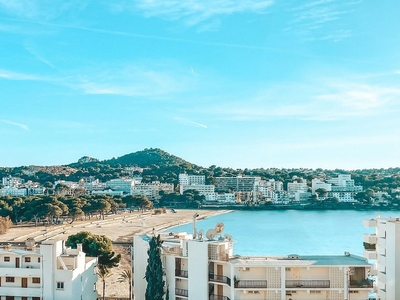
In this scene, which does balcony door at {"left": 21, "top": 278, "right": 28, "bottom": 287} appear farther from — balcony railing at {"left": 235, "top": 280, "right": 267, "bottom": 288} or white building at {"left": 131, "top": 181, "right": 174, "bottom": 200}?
white building at {"left": 131, "top": 181, "right": 174, "bottom": 200}

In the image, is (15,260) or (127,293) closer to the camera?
(15,260)

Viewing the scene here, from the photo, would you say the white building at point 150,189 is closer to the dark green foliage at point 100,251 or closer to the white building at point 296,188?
the white building at point 296,188

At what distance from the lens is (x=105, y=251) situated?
3120 cm

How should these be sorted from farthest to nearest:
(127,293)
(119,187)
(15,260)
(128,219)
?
(119,187) → (128,219) → (127,293) → (15,260)

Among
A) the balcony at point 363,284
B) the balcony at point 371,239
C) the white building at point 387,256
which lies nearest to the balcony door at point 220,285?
the balcony at point 363,284

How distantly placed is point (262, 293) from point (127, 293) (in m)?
13.4

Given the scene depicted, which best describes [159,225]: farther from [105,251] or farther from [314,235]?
[105,251]

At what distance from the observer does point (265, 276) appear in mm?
19750

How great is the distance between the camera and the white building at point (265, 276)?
19.5m

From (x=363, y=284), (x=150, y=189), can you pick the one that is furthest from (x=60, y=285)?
(x=150, y=189)

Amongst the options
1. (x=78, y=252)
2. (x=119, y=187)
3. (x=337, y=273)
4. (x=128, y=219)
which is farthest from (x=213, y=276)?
(x=119, y=187)

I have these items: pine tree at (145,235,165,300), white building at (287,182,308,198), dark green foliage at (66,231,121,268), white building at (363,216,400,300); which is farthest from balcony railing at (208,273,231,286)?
white building at (287,182,308,198)

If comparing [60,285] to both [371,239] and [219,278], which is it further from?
[371,239]

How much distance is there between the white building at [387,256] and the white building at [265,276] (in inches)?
72.8
